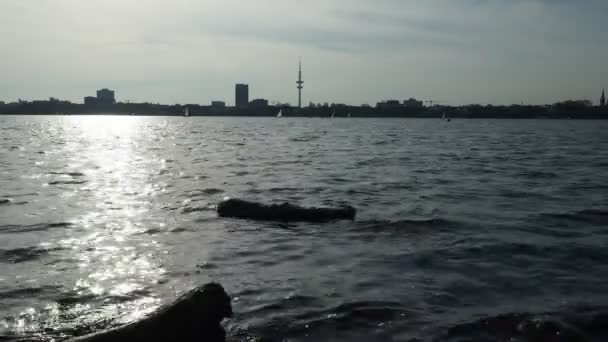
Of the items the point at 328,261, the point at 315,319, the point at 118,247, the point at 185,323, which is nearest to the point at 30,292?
the point at 118,247

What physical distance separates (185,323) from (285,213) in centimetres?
772

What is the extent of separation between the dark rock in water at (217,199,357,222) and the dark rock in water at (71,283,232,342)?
6.87m

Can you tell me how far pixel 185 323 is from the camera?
6.01 metres

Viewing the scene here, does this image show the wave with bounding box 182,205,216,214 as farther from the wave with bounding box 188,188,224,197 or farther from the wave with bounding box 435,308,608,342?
the wave with bounding box 435,308,608,342

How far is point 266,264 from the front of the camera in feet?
31.3

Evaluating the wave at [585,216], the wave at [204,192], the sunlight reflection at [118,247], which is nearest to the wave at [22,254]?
the sunlight reflection at [118,247]

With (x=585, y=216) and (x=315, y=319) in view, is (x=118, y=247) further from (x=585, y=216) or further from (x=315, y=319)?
(x=585, y=216)

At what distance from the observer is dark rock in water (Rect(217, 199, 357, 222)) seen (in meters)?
13.6

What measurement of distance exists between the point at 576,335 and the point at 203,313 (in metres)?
4.47

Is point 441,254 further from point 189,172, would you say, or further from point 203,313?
point 189,172

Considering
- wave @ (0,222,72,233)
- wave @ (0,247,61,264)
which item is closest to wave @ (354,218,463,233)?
wave @ (0,247,61,264)

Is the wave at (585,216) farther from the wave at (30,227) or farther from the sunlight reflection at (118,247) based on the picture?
the wave at (30,227)

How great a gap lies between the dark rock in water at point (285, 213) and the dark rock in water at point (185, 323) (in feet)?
22.5

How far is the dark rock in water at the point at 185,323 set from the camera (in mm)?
5547
